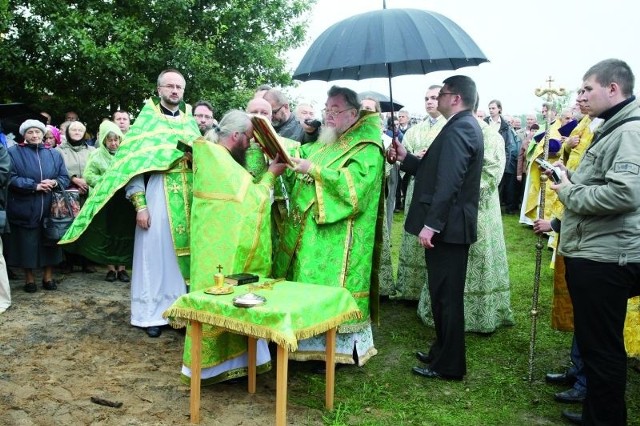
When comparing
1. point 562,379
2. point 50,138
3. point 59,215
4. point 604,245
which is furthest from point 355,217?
point 50,138

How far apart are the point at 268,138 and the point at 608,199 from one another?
197cm

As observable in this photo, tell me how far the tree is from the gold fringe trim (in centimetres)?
763

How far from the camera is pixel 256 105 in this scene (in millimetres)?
4762

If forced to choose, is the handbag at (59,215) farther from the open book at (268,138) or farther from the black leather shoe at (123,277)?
the open book at (268,138)

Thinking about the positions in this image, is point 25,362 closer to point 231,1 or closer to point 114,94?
point 114,94

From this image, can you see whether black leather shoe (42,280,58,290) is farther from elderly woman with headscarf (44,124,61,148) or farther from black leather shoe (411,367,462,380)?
black leather shoe (411,367,462,380)

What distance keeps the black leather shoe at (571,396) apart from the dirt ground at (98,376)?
5.13 feet

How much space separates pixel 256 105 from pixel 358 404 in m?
2.39

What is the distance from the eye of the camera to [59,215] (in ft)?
21.0

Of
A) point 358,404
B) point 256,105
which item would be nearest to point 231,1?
point 256,105

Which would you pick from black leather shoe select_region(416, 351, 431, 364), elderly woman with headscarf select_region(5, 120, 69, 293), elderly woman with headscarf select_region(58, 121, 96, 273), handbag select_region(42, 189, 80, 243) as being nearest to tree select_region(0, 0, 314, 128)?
elderly woman with headscarf select_region(58, 121, 96, 273)

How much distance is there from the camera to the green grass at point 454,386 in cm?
372

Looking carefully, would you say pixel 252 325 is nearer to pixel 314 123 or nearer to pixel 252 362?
pixel 252 362

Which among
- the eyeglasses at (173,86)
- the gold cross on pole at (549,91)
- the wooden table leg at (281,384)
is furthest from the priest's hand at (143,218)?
the gold cross on pole at (549,91)
